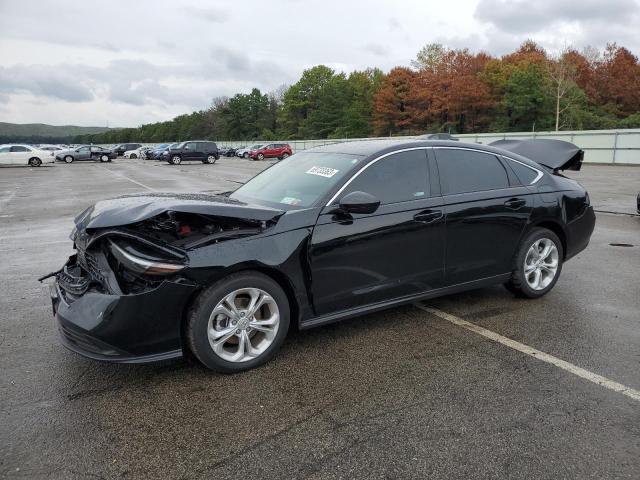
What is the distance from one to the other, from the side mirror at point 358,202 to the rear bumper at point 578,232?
2669 millimetres

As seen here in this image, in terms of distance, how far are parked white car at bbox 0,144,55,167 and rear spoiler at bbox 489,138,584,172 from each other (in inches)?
1641

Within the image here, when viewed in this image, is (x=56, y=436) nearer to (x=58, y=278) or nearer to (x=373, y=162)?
(x=58, y=278)

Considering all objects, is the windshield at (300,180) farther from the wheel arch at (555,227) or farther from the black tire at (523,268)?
the wheel arch at (555,227)

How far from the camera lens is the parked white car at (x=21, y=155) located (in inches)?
1532

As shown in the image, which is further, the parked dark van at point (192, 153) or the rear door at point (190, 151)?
the rear door at point (190, 151)

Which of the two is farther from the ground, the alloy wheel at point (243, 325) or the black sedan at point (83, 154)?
the black sedan at point (83, 154)

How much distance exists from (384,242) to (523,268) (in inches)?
70.8

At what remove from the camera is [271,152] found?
5047cm

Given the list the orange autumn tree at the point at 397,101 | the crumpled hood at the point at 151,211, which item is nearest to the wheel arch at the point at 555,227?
the crumpled hood at the point at 151,211

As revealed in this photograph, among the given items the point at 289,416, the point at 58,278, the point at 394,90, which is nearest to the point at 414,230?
the point at 289,416

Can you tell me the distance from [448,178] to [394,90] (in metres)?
69.3

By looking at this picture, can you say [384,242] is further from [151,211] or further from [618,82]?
[618,82]

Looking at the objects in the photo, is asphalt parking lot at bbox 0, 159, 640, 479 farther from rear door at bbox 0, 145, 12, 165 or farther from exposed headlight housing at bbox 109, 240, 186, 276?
rear door at bbox 0, 145, 12, 165

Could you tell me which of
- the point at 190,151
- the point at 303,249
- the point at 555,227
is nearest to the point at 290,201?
the point at 303,249
